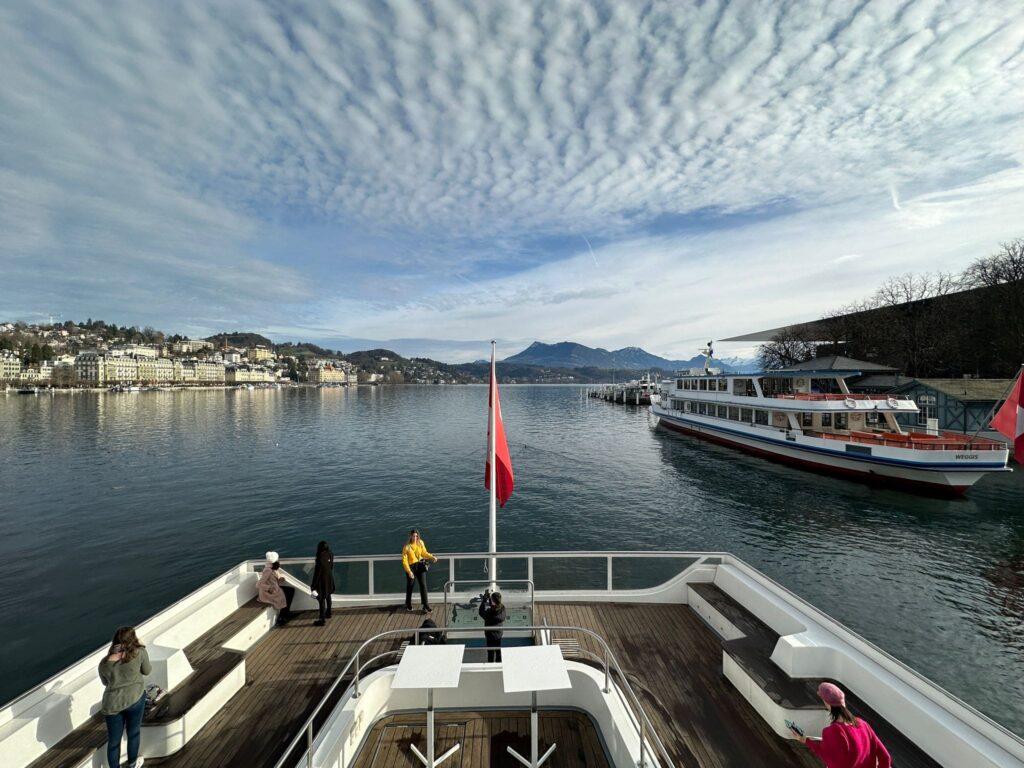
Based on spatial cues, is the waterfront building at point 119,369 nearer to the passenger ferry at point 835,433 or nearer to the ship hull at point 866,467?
the passenger ferry at point 835,433

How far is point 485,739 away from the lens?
5359 mm

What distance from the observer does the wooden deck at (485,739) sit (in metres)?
5.05

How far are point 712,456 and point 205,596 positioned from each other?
3709 centimetres

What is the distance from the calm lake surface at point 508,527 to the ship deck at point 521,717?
747 cm

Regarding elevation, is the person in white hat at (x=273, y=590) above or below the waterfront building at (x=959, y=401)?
below

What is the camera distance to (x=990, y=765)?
4.01 meters

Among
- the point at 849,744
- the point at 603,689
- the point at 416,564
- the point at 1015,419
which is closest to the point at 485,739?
the point at 603,689

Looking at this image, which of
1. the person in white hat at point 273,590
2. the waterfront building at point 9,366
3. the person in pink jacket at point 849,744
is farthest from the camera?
the waterfront building at point 9,366

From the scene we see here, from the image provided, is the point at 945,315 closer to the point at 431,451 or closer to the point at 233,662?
the point at 431,451

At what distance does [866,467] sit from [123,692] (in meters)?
34.4

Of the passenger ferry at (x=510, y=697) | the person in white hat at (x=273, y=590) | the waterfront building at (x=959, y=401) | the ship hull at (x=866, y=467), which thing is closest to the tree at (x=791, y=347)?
the waterfront building at (x=959, y=401)

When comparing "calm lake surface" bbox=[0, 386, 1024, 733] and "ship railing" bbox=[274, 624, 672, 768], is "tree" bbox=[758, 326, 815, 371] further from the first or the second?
"ship railing" bbox=[274, 624, 672, 768]

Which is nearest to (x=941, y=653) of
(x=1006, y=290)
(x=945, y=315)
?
(x=1006, y=290)

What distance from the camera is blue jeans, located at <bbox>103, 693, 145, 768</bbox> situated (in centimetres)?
446
